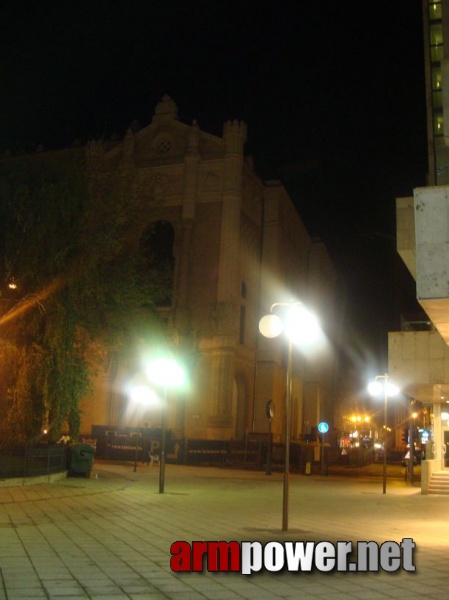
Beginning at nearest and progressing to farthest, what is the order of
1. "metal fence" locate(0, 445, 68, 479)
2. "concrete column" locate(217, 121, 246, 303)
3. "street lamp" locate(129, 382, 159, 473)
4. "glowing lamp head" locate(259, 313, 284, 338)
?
"glowing lamp head" locate(259, 313, 284, 338), "metal fence" locate(0, 445, 68, 479), "concrete column" locate(217, 121, 246, 303), "street lamp" locate(129, 382, 159, 473)

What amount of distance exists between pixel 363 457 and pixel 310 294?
1762 centimetres

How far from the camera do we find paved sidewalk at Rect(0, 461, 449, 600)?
7578mm

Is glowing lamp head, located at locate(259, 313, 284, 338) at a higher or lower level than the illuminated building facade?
lower

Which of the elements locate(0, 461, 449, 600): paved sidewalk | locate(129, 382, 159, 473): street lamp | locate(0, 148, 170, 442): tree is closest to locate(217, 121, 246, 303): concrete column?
locate(129, 382, 159, 473): street lamp

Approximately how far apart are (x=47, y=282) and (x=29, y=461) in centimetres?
553

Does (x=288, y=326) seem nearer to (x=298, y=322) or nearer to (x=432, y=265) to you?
(x=298, y=322)

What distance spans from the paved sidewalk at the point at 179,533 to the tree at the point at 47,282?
2.54 metres

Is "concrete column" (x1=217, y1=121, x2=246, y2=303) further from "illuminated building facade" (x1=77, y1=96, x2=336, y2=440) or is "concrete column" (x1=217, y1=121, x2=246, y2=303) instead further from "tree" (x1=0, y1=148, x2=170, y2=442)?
"tree" (x1=0, y1=148, x2=170, y2=442)

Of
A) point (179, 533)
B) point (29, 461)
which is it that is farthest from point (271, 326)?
point (29, 461)

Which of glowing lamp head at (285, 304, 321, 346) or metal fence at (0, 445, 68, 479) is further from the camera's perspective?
metal fence at (0, 445, 68, 479)

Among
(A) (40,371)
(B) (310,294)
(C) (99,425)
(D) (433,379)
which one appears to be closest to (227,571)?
(A) (40,371)

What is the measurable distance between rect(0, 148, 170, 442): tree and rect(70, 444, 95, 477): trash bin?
964mm

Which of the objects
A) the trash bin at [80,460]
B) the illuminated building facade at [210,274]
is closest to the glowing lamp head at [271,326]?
the trash bin at [80,460]

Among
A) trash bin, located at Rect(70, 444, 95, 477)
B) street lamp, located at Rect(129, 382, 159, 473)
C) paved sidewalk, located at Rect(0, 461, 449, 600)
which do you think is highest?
street lamp, located at Rect(129, 382, 159, 473)
